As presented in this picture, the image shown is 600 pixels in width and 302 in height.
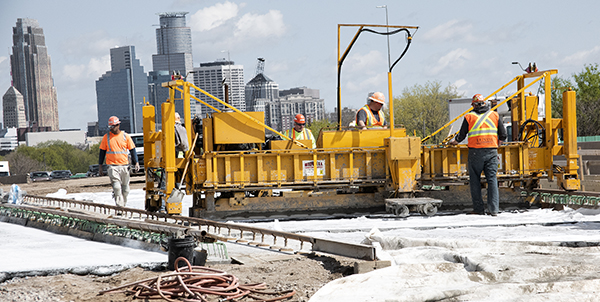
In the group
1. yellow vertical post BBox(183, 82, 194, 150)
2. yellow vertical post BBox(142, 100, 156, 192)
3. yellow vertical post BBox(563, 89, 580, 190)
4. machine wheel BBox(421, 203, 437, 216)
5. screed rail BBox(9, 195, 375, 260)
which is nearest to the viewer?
screed rail BBox(9, 195, 375, 260)

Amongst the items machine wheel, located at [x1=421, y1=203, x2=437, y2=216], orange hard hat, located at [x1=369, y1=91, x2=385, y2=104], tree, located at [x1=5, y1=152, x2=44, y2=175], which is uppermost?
orange hard hat, located at [x1=369, y1=91, x2=385, y2=104]

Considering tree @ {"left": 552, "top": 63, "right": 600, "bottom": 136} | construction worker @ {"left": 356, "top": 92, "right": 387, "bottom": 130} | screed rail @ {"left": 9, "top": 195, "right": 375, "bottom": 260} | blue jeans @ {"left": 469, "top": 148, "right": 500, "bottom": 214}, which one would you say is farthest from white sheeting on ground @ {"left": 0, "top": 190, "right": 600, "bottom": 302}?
tree @ {"left": 552, "top": 63, "right": 600, "bottom": 136}

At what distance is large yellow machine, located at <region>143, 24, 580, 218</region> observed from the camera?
10.6 meters

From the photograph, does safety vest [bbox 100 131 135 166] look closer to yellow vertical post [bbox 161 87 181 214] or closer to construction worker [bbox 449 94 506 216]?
yellow vertical post [bbox 161 87 181 214]

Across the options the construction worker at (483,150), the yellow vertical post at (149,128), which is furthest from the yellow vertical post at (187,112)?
the construction worker at (483,150)

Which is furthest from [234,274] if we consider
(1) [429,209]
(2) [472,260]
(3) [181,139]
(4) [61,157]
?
(4) [61,157]

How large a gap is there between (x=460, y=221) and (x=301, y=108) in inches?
6444

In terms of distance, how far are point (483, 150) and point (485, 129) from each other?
0.35 meters

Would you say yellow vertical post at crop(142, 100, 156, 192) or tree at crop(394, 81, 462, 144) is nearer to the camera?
yellow vertical post at crop(142, 100, 156, 192)

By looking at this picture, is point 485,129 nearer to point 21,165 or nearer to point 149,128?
point 149,128

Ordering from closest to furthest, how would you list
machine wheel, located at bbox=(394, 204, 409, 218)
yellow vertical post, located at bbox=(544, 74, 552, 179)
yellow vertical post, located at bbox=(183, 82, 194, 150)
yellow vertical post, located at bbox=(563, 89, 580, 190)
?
machine wheel, located at bbox=(394, 204, 409, 218), yellow vertical post, located at bbox=(183, 82, 194, 150), yellow vertical post, located at bbox=(563, 89, 580, 190), yellow vertical post, located at bbox=(544, 74, 552, 179)

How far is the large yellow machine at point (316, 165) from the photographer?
10.6 meters

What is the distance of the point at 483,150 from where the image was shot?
1025 centimetres

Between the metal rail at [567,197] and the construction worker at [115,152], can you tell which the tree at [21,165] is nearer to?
the construction worker at [115,152]
